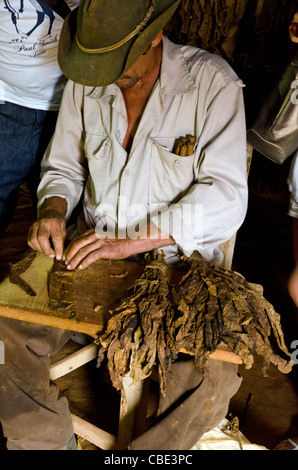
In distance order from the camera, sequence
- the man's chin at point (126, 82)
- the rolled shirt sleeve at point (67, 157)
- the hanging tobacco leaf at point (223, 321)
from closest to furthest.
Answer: the hanging tobacco leaf at point (223, 321), the man's chin at point (126, 82), the rolled shirt sleeve at point (67, 157)

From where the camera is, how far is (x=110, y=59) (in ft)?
6.50

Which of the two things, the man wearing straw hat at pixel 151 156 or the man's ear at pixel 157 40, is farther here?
the man's ear at pixel 157 40

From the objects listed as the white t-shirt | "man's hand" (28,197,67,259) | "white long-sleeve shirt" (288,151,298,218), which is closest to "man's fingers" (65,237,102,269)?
"man's hand" (28,197,67,259)

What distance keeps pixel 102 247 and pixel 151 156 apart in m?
0.57

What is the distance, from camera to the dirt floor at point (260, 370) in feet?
9.82

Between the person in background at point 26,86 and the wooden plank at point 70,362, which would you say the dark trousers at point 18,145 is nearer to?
the person in background at point 26,86

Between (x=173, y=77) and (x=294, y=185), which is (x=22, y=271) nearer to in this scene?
(x=173, y=77)

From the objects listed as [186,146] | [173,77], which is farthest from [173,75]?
[186,146]

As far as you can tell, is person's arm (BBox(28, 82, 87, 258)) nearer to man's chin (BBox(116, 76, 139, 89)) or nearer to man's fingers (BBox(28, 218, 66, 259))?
man's fingers (BBox(28, 218, 66, 259))

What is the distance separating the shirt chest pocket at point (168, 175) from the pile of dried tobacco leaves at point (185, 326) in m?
0.58

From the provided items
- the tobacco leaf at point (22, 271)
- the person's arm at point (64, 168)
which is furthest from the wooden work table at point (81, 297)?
the person's arm at point (64, 168)

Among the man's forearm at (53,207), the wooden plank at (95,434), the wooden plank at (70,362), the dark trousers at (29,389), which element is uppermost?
the man's forearm at (53,207)

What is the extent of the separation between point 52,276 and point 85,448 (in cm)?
129
